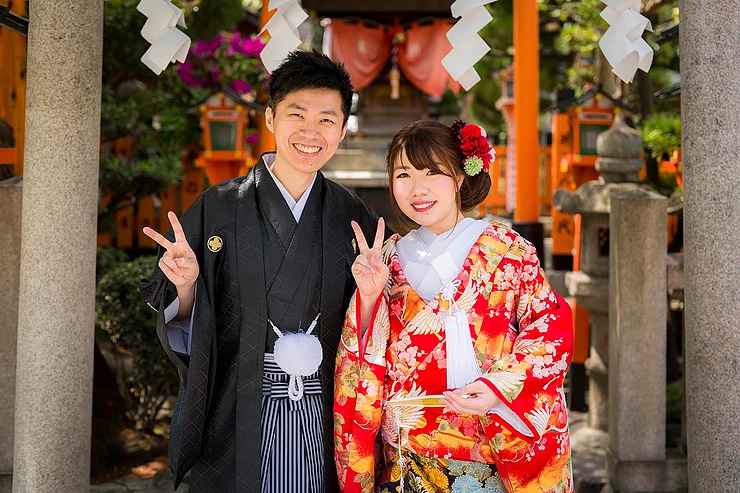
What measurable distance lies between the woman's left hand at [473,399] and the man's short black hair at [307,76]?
1.08 meters

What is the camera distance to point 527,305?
2.49 metres

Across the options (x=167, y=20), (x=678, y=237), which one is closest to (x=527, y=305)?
(x=167, y=20)

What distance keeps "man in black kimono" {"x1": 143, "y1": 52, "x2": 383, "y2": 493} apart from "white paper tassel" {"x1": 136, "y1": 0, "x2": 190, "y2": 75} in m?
0.49

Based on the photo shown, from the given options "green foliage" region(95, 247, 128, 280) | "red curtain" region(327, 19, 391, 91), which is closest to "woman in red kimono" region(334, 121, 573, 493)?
"green foliage" region(95, 247, 128, 280)

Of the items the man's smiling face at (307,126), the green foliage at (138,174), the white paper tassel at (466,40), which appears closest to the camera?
the man's smiling face at (307,126)

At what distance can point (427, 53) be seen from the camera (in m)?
11.6

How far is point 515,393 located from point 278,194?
1.02 m

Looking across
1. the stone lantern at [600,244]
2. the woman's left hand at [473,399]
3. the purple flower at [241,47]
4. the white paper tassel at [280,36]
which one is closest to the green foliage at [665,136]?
the stone lantern at [600,244]

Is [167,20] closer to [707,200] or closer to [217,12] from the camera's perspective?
[707,200]

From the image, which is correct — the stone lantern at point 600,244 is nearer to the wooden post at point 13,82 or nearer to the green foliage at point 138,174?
the green foliage at point 138,174

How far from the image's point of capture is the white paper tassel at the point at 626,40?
2762 millimetres

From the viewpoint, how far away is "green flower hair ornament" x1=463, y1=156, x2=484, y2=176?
253 centimetres

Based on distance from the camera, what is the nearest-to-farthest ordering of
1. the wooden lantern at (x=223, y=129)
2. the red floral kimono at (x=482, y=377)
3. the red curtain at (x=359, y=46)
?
the red floral kimono at (x=482, y=377), the wooden lantern at (x=223, y=129), the red curtain at (x=359, y=46)

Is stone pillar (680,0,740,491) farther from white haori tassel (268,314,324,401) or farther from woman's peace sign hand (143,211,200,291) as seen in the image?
woman's peace sign hand (143,211,200,291)
